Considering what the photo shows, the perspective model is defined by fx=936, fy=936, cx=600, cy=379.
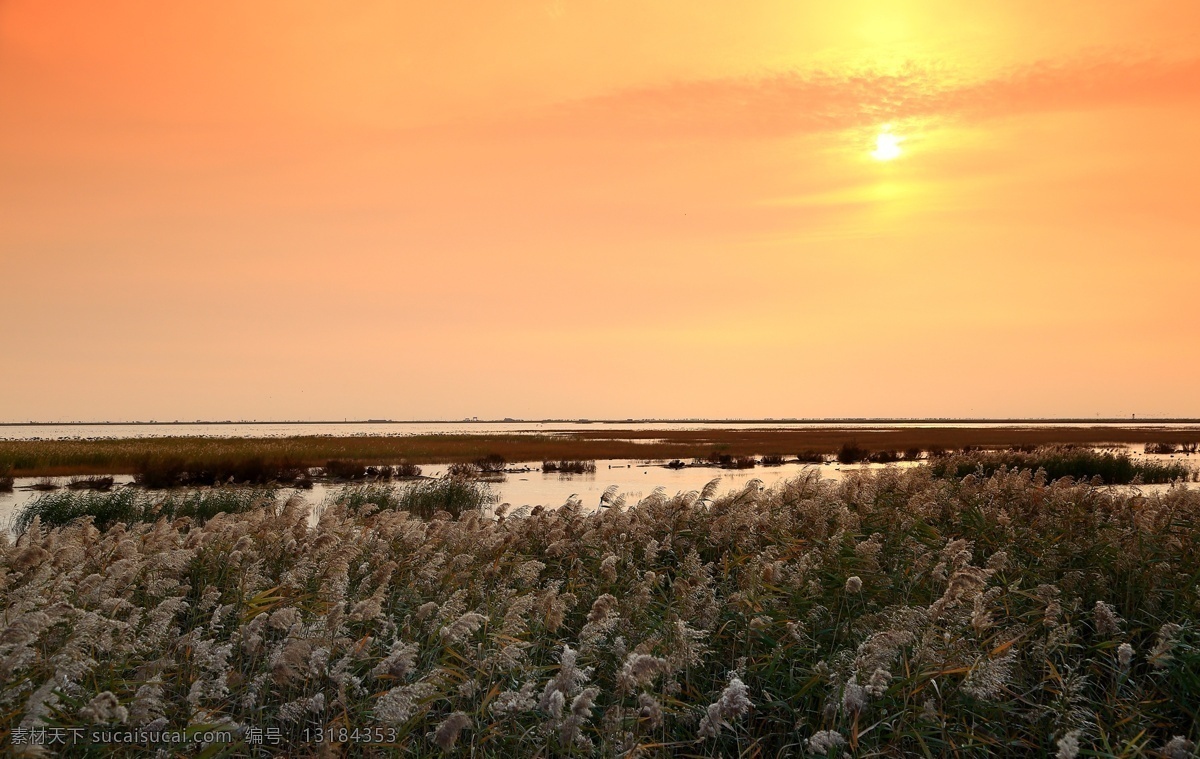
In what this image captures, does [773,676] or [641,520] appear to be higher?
[641,520]

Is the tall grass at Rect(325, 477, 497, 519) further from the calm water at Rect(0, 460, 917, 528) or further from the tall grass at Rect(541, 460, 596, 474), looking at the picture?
the tall grass at Rect(541, 460, 596, 474)

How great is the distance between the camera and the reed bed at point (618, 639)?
638cm

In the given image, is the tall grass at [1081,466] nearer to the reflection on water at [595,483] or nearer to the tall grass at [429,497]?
the reflection on water at [595,483]

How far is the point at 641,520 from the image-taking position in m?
12.7

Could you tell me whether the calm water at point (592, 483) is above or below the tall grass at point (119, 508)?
below

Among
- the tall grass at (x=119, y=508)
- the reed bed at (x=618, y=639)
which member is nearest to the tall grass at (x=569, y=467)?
the tall grass at (x=119, y=508)

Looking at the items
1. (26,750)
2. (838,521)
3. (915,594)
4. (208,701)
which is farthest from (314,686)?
(838,521)

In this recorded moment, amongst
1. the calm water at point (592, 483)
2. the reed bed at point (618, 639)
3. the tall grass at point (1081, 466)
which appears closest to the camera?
the reed bed at point (618, 639)

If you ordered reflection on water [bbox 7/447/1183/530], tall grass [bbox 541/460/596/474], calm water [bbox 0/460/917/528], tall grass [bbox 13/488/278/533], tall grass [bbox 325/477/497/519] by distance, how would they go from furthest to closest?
tall grass [bbox 541/460/596/474]
calm water [bbox 0/460/917/528]
reflection on water [bbox 7/447/1183/530]
tall grass [bbox 325/477/497/519]
tall grass [bbox 13/488/278/533]

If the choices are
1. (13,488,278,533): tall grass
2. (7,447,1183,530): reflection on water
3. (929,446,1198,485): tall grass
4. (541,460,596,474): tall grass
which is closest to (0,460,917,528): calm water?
(7,447,1183,530): reflection on water

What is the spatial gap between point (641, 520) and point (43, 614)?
25.2 ft

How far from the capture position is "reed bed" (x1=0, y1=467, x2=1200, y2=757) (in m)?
6.38

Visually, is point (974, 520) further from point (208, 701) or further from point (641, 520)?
point (208, 701)

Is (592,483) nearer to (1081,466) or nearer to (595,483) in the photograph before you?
(595,483)
